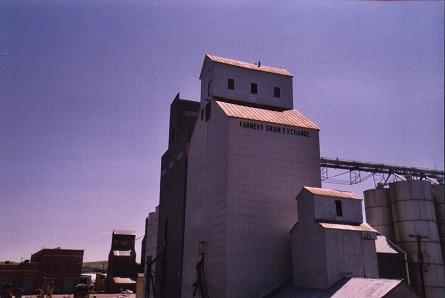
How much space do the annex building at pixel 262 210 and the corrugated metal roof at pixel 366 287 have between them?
0.25 feet

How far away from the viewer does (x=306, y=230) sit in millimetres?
25531

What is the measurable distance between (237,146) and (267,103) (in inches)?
361

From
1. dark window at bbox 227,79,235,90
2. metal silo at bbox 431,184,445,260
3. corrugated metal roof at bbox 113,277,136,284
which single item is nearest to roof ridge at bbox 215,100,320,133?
dark window at bbox 227,79,235,90

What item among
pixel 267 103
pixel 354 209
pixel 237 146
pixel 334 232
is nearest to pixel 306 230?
pixel 334 232

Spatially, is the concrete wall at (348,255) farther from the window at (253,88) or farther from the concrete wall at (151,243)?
the concrete wall at (151,243)

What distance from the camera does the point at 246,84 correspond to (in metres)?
36.7

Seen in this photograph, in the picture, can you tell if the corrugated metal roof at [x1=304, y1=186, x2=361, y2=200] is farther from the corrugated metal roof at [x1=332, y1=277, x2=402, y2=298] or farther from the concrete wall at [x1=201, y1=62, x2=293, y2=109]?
the concrete wall at [x1=201, y1=62, x2=293, y2=109]

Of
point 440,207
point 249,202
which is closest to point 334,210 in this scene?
point 249,202

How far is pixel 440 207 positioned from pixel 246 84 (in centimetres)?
3080

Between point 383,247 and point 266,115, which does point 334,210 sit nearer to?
point 266,115

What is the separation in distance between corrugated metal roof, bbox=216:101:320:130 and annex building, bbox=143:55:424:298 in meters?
0.12

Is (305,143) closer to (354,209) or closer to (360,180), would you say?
(354,209)

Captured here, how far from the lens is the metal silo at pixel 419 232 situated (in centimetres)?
4122

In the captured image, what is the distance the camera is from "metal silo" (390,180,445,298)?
41.2m
